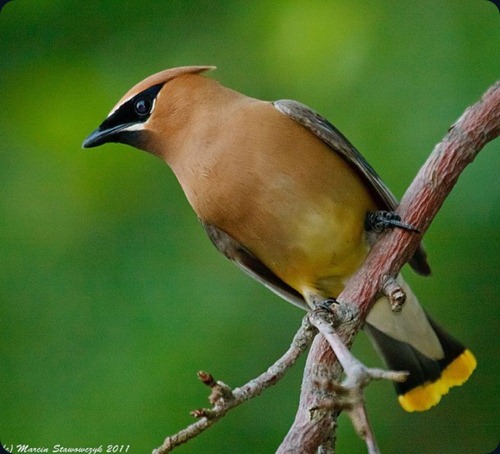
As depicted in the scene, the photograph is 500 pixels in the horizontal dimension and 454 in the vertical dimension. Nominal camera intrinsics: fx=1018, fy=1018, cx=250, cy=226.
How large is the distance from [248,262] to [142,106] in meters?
0.57

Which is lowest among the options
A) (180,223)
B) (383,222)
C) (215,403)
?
(180,223)

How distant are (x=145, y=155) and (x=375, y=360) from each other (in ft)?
3.71

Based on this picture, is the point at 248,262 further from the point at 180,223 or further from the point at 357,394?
the point at 357,394

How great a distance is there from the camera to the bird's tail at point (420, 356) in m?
3.35

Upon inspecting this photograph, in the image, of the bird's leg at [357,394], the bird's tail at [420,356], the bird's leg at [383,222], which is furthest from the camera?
the bird's tail at [420,356]

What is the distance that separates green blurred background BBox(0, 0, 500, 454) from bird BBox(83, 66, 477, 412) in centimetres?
47

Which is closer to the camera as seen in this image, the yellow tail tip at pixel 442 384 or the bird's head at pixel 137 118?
the bird's head at pixel 137 118

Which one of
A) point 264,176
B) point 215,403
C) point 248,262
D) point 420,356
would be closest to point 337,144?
point 264,176

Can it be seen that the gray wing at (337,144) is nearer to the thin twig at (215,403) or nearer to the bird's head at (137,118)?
the bird's head at (137,118)

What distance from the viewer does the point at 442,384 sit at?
3.40 meters

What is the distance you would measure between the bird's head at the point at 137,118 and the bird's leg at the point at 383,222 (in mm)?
656

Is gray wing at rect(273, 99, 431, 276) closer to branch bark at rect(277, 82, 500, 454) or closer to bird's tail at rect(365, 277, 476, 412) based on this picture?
branch bark at rect(277, 82, 500, 454)

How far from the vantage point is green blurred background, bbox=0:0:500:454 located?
347cm

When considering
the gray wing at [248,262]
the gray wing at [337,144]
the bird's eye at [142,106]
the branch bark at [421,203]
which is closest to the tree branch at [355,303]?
the branch bark at [421,203]
